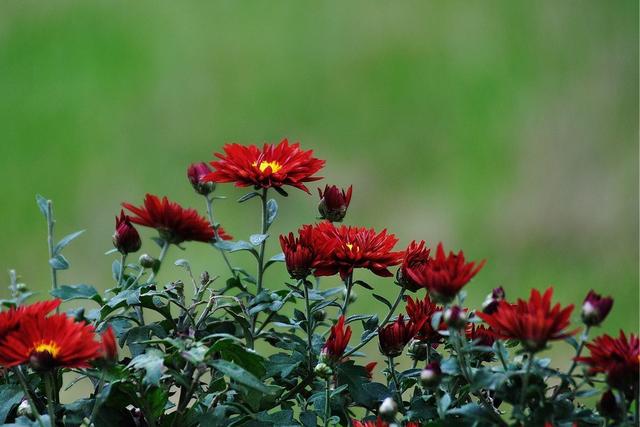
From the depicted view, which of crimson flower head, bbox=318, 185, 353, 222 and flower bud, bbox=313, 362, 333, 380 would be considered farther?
crimson flower head, bbox=318, 185, 353, 222

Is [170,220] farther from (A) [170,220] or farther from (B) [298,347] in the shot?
(B) [298,347]

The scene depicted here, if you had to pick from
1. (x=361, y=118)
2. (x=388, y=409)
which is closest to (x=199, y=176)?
(x=388, y=409)

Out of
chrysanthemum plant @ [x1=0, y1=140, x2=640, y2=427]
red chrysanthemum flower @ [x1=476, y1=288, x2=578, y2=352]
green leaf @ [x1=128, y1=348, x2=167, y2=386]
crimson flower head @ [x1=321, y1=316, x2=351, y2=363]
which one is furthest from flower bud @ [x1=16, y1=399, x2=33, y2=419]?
red chrysanthemum flower @ [x1=476, y1=288, x2=578, y2=352]

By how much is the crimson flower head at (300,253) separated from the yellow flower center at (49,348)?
0.56 ft

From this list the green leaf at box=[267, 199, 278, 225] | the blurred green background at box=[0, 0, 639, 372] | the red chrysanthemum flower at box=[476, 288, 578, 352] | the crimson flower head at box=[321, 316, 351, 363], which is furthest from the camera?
the blurred green background at box=[0, 0, 639, 372]

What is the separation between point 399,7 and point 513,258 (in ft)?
3.49

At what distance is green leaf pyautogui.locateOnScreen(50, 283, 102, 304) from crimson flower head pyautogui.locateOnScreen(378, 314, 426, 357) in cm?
22

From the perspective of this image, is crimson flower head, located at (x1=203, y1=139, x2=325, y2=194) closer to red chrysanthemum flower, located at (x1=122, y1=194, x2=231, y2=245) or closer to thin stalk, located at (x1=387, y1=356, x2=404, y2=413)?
red chrysanthemum flower, located at (x1=122, y1=194, x2=231, y2=245)

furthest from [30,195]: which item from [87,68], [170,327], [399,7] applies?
[170,327]

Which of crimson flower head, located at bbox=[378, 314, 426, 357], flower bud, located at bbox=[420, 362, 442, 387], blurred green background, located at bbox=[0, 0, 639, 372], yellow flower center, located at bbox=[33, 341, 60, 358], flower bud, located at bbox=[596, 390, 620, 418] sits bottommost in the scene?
flower bud, located at bbox=[596, 390, 620, 418]

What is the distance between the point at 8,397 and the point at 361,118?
2283 mm

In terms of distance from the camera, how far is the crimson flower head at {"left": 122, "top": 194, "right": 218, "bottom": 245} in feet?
2.35

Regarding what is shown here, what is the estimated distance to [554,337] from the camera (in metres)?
0.57

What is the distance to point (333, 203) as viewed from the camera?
78cm
